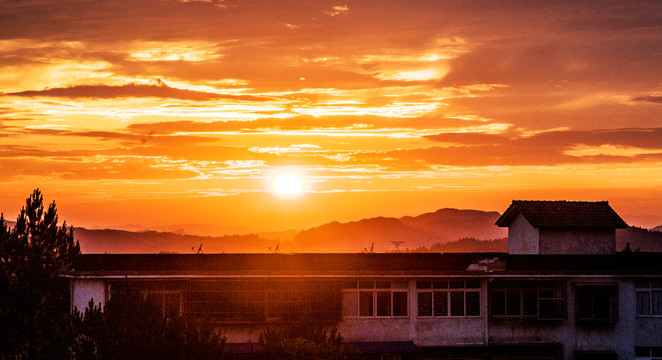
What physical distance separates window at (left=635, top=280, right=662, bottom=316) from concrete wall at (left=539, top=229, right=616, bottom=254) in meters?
6.23

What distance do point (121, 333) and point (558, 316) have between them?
79.1 ft

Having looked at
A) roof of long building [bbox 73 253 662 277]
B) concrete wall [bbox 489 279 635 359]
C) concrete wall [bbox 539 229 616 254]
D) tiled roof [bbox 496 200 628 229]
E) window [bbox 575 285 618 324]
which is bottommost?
concrete wall [bbox 489 279 635 359]

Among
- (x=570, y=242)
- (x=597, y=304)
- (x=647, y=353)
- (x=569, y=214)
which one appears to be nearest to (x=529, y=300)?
(x=597, y=304)

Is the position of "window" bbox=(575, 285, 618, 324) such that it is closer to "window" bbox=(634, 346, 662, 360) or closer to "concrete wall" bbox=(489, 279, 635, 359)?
"concrete wall" bbox=(489, 279, 635, 359)

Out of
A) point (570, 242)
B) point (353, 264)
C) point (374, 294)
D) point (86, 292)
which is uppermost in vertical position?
point (570, 242)

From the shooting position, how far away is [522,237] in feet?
182

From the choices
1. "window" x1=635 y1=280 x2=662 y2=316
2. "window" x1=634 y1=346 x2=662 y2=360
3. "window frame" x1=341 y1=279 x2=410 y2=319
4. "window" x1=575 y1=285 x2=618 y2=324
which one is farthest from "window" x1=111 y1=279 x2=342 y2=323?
"window" x1=634 y1=346 x2=662 y2=360

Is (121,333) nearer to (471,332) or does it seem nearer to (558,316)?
(471,332)

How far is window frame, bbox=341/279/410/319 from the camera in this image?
45.6m


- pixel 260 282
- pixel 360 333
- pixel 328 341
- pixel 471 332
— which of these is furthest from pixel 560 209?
pixel 328 341

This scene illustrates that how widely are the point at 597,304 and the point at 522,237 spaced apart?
28.6 feet

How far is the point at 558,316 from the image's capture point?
4703 cm

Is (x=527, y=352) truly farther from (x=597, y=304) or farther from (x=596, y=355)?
(x=597, y=304)

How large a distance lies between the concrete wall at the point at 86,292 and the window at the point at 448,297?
51.4 ft
